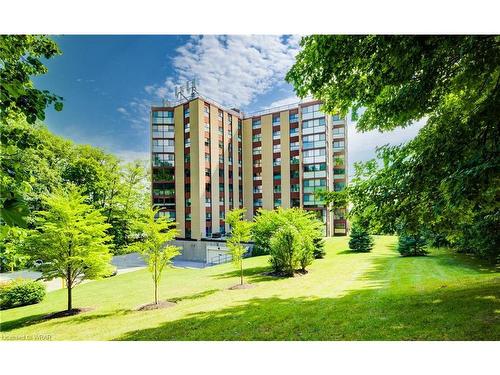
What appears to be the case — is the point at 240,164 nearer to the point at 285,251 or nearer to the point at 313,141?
the point at 313,141

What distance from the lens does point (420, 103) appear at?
3650 millimetres

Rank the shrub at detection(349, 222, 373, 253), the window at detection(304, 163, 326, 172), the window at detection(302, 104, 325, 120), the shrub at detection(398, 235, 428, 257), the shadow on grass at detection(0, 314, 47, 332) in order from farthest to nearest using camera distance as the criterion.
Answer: the window at detection(302, 104, 325, 120), the window at detection(304, 163, 326, 172), the shrub at detection(349, 222, 373, 253), the shrub at detection(398, 235, 428, 257), the shadow on grass at detection(0, 314, 47, 332)

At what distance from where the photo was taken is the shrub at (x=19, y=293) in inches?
203

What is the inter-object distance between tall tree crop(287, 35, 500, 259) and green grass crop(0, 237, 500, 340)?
1164 millimetres

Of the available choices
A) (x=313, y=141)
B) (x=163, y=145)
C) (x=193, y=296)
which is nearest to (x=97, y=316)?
(x=193, y=296)

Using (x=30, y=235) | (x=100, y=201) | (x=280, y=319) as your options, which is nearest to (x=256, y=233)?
(x=100, y=201)

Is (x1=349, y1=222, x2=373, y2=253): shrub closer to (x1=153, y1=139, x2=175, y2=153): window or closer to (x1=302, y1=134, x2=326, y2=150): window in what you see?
(x1=302, y1=134, x2=326, y2=150): window

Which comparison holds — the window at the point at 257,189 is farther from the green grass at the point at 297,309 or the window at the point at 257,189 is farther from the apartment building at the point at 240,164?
the green grass at the point at 297,309

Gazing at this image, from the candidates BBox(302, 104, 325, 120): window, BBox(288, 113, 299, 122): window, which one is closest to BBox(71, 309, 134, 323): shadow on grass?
BBox(288, 113, 299, 122): window

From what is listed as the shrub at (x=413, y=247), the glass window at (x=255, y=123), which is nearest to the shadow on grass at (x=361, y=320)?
the shrub at (x=413, y=247)

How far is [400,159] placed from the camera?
3979mm

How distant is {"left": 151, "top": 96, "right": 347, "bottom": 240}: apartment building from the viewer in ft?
36.8

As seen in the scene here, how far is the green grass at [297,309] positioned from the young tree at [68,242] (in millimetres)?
544

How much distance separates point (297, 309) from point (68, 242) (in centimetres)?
458
